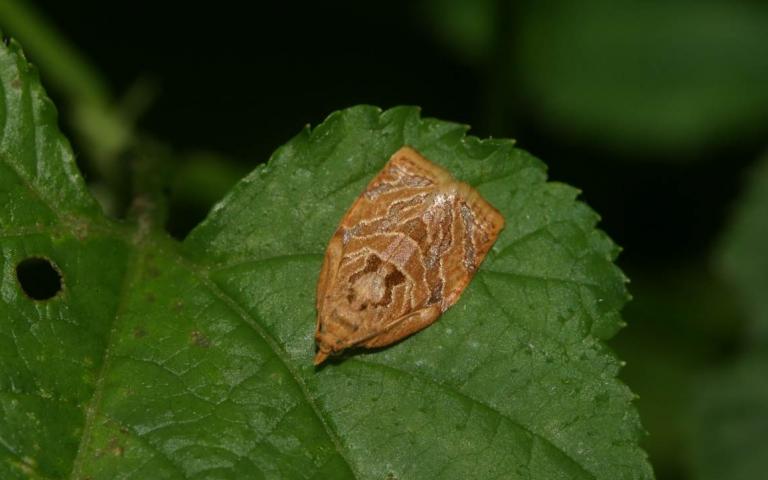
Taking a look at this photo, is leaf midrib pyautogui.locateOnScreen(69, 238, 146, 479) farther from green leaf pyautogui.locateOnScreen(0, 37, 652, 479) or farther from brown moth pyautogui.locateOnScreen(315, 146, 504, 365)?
brown moth pyautogui.locateOnScreen(315, 146, 504, 365)

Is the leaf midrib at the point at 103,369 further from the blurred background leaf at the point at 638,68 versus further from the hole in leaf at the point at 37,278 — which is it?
the blurred background leaf at the point at 638,68

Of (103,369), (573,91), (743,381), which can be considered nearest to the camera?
(103,369)

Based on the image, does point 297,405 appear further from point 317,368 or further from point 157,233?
point 157,233

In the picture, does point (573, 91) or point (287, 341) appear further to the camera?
point (573, 91)

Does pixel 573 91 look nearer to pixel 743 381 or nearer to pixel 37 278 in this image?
pixel 743 381

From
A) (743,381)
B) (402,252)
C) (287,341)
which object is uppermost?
(402,252)

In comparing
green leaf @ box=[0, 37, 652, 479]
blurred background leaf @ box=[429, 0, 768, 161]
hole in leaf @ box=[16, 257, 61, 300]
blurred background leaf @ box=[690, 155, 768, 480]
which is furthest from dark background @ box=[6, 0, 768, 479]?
hole in leaf @ box=[16, 257, 61, 300]

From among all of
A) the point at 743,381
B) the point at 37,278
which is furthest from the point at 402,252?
the point at 743,381

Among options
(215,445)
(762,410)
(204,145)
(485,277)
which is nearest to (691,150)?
(762,410)
